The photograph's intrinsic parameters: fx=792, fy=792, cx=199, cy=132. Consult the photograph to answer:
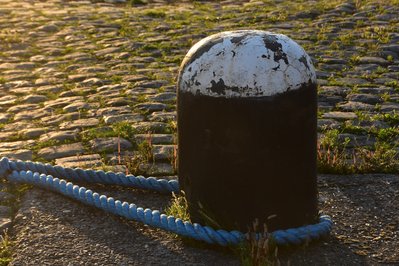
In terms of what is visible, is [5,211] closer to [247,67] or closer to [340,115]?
[247,67]

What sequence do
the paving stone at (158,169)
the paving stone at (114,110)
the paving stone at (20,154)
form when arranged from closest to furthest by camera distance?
1. the paving stone at (158,169)
2. the paving stone at (20,154)
3. the paving stone at (114,110)

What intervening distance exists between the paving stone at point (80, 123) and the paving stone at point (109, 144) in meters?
0.46

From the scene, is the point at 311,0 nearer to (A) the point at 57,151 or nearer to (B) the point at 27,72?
(B) the point at 27,72

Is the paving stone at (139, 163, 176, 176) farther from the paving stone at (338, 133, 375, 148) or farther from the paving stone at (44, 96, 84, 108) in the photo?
the paving stone at (44, 96, 84, 108)

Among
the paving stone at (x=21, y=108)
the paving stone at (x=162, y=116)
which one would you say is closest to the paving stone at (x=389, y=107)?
the paving stone at (x=162, y=116)

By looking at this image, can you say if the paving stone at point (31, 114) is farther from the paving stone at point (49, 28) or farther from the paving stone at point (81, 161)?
the paving stone at point (49, 28)

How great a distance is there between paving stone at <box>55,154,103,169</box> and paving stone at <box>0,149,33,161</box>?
0.23 metres

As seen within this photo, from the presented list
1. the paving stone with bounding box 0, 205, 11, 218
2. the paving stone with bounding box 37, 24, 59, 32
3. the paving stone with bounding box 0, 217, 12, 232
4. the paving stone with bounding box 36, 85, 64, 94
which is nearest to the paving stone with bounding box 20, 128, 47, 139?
the paving stone with bounding box 36, 85, 64, 94

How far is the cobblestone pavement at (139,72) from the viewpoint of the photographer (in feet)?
18.2

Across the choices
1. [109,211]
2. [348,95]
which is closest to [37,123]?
[109,211]

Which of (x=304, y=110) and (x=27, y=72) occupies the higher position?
(x=304, y=110)

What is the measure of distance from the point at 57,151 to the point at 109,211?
137 cm

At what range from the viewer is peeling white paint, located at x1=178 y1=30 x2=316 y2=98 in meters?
3.61

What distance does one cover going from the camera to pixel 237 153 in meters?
3.64
